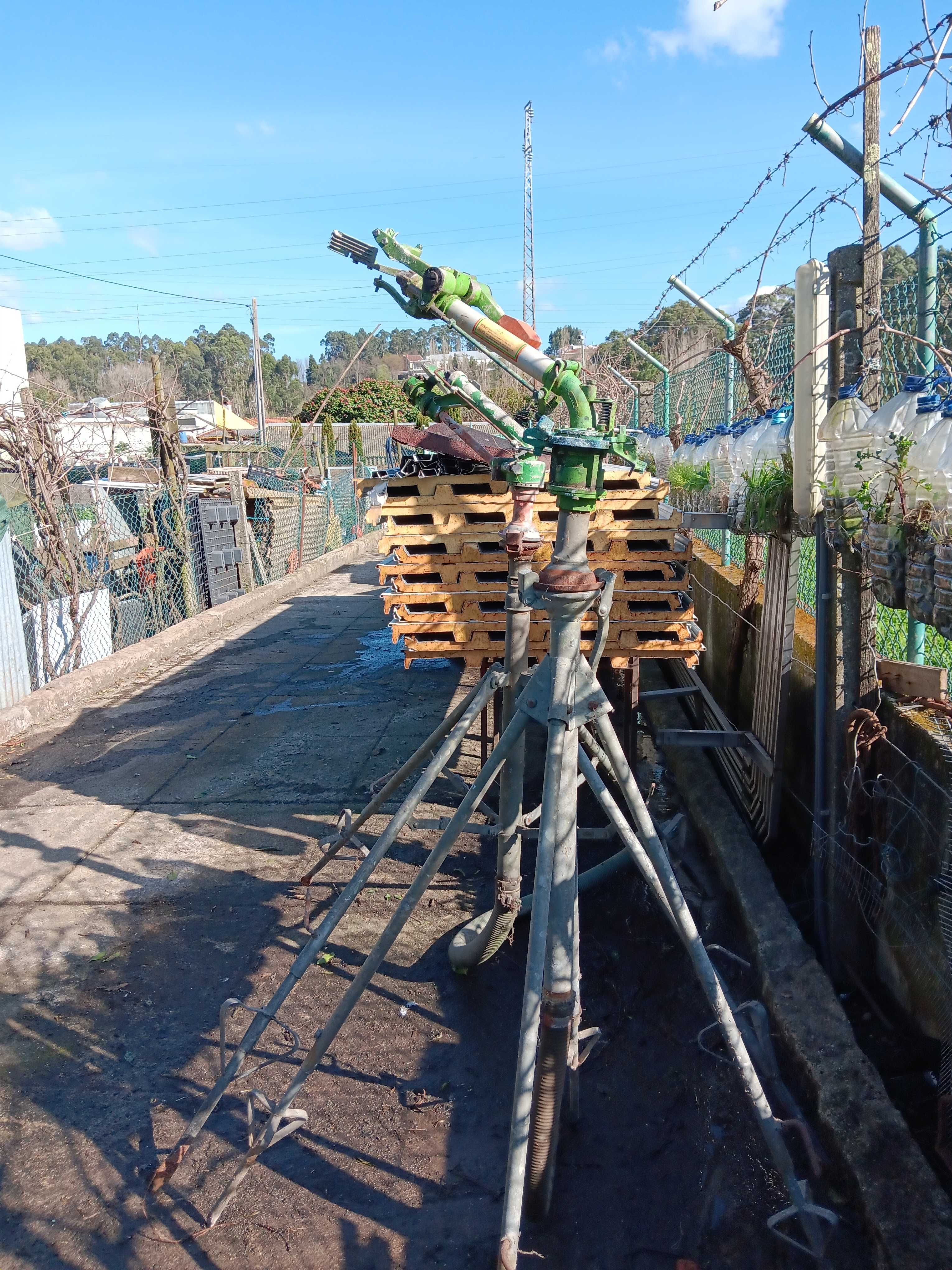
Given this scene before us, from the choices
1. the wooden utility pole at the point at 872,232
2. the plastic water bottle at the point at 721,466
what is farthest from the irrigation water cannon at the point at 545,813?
the plastic water bottle at the point at 721,466

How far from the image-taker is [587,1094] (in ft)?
10.4

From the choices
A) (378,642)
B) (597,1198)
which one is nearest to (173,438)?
(378,642)

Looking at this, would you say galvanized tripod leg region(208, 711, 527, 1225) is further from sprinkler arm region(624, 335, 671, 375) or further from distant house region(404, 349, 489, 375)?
sprinkler arm region(624, 335, 671, 375)

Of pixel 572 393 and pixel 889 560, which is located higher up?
pixel 572 393

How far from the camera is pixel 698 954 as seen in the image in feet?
8.30

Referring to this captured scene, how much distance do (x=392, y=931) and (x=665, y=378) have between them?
839 cm

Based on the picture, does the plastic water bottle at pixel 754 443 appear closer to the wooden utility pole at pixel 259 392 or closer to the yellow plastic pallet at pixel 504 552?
the yellow plastic pallet at pixel 504 552

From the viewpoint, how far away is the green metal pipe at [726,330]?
525cm

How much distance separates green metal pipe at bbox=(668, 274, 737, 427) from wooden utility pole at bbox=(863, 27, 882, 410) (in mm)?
1730

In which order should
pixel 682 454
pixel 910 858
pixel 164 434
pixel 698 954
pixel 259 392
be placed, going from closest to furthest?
pixel 698 954 < pixel 910 858 < pixel 682 454 < pixel 164 434 < pixel 259 392

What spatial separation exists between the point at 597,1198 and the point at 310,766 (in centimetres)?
371

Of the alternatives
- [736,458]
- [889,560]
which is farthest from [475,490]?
[889,560]

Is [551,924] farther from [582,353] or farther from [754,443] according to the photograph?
[582,353]

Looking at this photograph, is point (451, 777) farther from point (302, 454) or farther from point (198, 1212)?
point (302, 454)
